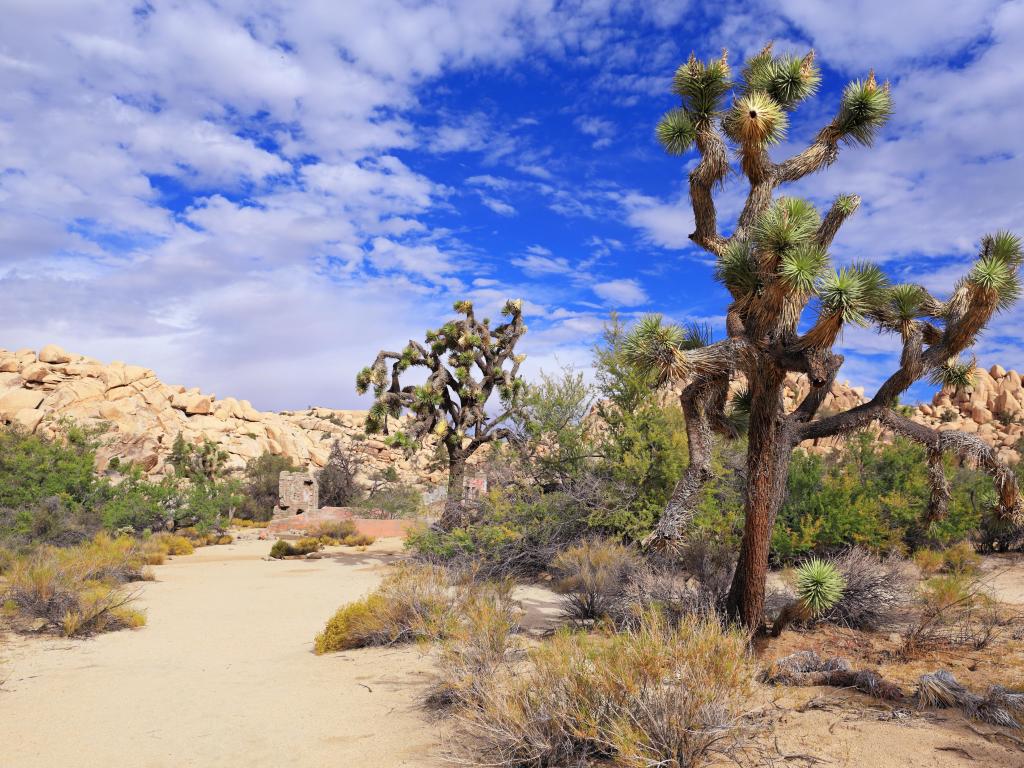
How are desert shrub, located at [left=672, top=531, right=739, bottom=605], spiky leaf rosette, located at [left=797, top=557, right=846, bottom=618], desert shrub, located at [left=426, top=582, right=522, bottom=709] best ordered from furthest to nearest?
desert shrub, located at [left=672, top=531, right=739, bottom=605] < spiky leaf rosette, located at [left=797, top=557, right=846, bottom=618] < desert shrub, located at [left=426, top=582, right=522, bottom=709]

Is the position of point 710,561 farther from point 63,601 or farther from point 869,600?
point 63,601

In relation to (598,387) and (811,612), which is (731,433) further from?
(598,387)

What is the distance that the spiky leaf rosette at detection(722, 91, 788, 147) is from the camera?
7754mm

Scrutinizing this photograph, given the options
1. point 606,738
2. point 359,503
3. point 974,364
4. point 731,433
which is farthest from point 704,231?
point 359,503

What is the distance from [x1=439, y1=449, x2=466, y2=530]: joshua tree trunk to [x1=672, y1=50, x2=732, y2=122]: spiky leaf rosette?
10.8 meters

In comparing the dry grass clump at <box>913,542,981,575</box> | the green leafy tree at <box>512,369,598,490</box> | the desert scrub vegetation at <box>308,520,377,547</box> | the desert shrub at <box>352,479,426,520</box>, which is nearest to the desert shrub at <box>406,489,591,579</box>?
the green leafy tree at <box>512,369,598,490</box>

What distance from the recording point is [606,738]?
14.6 feet

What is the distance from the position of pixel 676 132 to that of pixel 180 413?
49.2 meters

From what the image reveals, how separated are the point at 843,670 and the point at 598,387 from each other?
1030 centimetres

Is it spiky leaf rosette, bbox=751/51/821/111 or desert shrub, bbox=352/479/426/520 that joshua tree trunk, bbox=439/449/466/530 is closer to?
desert shrub, bbox=352/479/426/520

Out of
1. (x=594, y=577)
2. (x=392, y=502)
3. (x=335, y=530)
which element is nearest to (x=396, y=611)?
(x=594, y=577)

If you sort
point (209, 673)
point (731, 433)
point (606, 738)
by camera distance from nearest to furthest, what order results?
1. point (606, 738)
2. point (209, 673)
3. point (731, 433)

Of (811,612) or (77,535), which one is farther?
(77,535)

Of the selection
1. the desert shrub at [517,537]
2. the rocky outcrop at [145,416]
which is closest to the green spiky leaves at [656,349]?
the desert shrub at [517,537]
